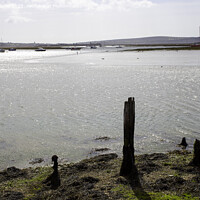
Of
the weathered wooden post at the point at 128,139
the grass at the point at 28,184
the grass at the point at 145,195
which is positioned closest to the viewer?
the grass at the point at 145,195

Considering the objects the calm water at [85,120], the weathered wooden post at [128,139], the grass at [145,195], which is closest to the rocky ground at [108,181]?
the grass at [145,195]

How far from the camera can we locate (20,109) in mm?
31859

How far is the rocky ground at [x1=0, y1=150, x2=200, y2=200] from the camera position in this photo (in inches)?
481

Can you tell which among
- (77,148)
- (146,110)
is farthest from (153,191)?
(146,110)

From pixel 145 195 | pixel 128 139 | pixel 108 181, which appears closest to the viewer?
pixel 145 195

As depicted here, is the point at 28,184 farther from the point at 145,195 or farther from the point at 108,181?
the point at 145,195

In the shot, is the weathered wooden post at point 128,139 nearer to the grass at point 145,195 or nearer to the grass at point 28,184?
the grass at point 145,195

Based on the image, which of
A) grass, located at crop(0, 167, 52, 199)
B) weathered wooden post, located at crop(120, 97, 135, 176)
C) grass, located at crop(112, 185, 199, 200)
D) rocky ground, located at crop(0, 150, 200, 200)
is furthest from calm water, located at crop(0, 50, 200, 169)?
grass, located at crop(112, 185, 199, 200)

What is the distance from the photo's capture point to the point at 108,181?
1369cm

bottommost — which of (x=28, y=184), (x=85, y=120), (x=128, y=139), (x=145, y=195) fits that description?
(x=28, y=184)

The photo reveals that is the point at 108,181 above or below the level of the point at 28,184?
above

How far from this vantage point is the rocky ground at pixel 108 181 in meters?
12.2

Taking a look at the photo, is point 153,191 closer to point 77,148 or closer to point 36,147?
point 77,148

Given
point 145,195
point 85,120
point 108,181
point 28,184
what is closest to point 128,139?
point 108,181
